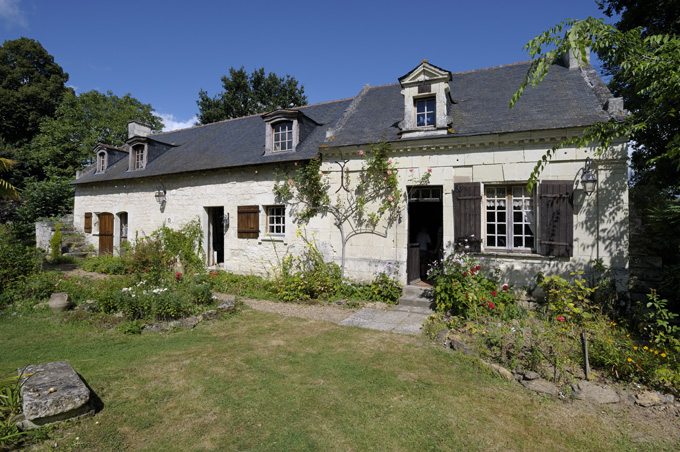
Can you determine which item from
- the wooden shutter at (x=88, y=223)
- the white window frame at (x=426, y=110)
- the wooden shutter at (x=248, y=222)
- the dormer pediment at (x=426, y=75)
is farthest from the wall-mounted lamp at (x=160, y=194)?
the white window frame at (x=426, y=110)

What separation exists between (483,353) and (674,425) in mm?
1878

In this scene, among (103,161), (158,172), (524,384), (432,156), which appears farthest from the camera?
(103,161)

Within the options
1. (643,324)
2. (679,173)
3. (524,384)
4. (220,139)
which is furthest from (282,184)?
(679,173)

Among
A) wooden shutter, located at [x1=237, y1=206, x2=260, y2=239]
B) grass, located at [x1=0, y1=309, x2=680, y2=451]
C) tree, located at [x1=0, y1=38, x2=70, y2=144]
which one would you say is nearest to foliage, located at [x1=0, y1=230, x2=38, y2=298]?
grass, located at [x1=0, y1=309, x2=680, y2=451]

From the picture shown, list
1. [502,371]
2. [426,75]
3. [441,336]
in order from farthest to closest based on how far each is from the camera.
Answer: [426,75] < [441,336] < [502,371]

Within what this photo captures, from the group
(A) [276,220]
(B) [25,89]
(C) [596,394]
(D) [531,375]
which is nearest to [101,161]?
(A) [276,220]

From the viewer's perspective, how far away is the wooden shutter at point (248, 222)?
989 cm

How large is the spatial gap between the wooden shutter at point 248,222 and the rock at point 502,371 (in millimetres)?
7328

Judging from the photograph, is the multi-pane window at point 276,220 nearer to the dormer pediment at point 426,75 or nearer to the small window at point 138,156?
the dormer pediment at point 426,75

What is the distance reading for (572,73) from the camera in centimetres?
825

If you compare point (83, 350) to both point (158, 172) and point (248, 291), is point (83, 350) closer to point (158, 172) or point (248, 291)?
point (248, 291)

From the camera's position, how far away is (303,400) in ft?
11.5

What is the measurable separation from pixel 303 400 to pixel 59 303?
6038 millimetres

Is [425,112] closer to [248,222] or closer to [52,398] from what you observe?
[248,222]
